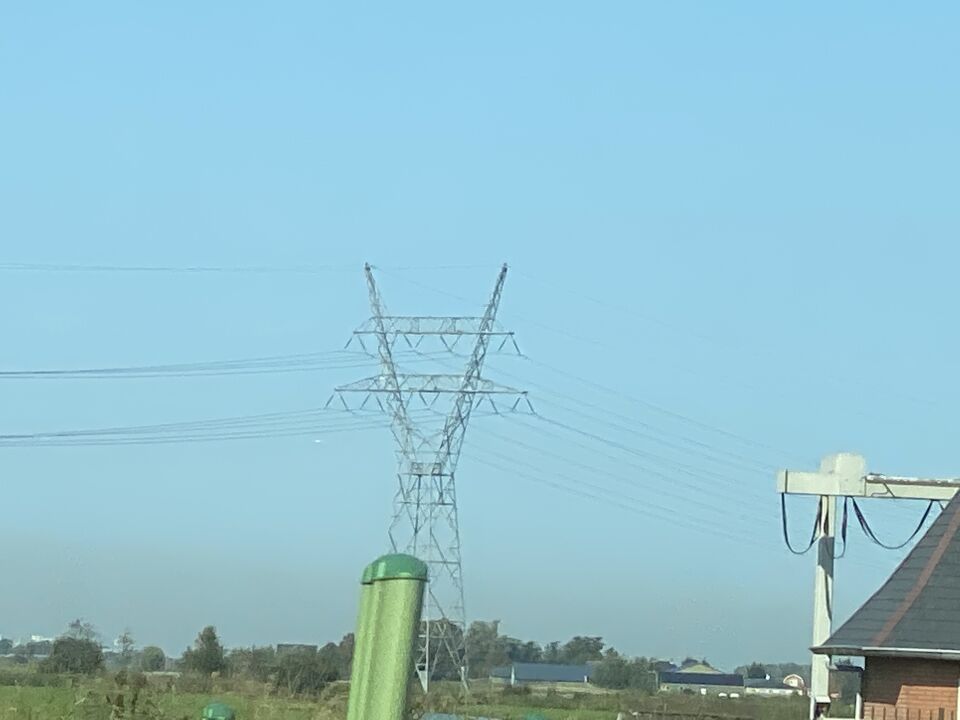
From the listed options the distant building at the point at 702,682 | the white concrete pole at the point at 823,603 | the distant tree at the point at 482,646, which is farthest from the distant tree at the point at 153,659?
the distant building at the point at 702,682

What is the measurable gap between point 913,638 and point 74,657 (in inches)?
690

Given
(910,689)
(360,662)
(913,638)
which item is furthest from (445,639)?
(360,662)

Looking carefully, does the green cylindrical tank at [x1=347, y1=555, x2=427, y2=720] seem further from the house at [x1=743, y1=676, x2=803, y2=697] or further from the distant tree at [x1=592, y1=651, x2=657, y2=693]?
the house at [x1=743, y1=676, x2=803, y2=697]

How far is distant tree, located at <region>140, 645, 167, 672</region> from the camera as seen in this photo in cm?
1423

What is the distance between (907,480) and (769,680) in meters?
42.5

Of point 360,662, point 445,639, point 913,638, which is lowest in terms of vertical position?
point 360,662

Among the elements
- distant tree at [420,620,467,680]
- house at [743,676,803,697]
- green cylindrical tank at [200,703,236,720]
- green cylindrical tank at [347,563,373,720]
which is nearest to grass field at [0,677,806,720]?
green cylindrical tank at [200,703,236,720]

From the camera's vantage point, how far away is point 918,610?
98.1 feet

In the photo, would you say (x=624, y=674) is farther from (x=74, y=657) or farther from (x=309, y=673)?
(x=309, y=673)

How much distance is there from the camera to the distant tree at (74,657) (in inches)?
575

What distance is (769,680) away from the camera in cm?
7612

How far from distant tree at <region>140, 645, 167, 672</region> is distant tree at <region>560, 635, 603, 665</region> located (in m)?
50.2

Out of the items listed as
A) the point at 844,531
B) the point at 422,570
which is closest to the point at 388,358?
the point at 844,531

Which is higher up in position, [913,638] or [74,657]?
[913,638]
